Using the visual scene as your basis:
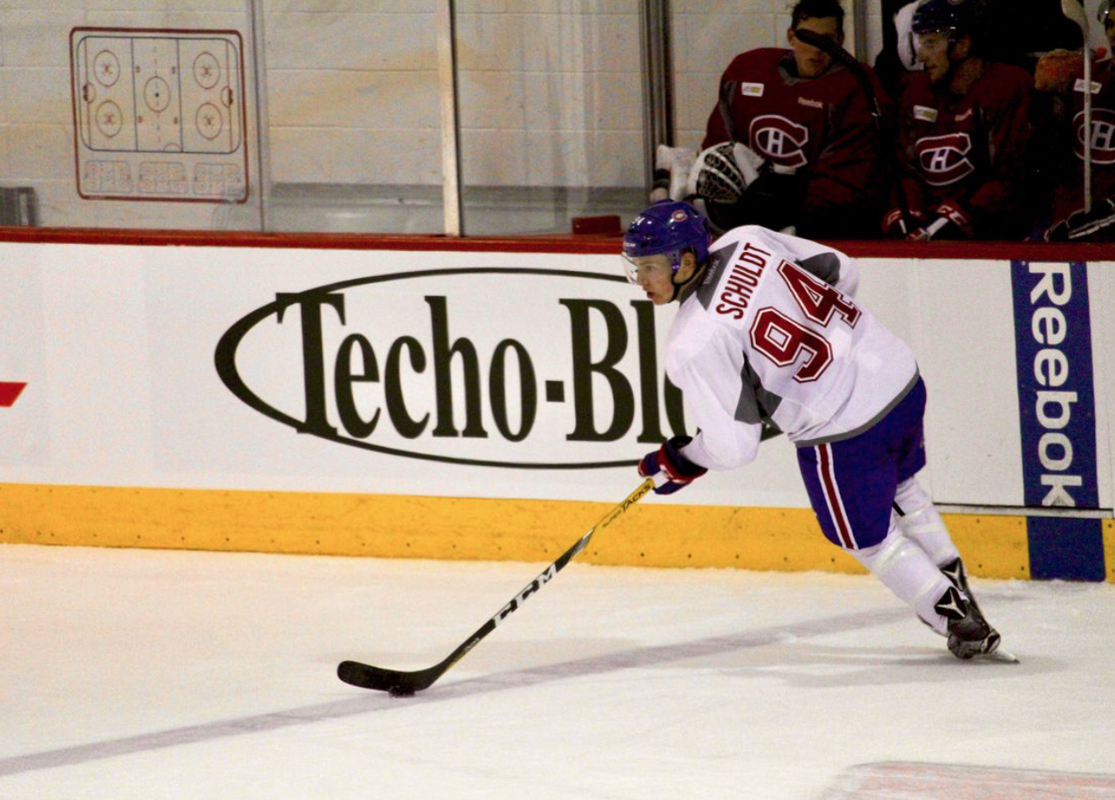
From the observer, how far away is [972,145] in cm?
481

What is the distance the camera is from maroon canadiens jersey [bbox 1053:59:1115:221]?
4.65 meters

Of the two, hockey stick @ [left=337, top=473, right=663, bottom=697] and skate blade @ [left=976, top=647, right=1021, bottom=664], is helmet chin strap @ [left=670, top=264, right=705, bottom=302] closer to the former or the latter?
hockey stick @ [left=337, top=473, right=663, bottom=697]

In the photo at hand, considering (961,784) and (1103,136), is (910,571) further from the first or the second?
Answer: (1103,136)

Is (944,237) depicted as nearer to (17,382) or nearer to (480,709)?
(480,709)

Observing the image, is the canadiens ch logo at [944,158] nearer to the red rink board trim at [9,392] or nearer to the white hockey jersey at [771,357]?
the white hockey jersey at [771,357]

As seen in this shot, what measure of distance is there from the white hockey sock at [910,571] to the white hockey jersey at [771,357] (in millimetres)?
260

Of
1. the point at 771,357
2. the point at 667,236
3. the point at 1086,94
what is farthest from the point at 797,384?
the point at 1086,94

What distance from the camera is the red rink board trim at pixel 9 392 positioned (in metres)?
5.38

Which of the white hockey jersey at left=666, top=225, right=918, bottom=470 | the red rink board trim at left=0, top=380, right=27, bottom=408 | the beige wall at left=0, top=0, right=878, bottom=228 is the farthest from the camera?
the red rink board trim at left=0, top=380, right=27, bottom=408

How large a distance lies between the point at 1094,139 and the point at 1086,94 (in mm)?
149

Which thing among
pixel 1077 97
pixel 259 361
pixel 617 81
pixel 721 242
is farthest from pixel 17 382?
pixel 1077 97

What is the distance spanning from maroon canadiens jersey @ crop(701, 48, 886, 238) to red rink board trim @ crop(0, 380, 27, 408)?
2.21 meters

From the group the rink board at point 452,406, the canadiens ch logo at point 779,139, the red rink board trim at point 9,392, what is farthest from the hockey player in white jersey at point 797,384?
the red rink board trim at point 9,392

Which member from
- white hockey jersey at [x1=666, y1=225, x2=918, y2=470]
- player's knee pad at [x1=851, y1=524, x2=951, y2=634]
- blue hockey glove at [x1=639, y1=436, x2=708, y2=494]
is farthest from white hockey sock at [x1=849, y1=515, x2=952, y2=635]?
blue hockey glove at [x1=639, y1=436, x2=708, y2=494]
